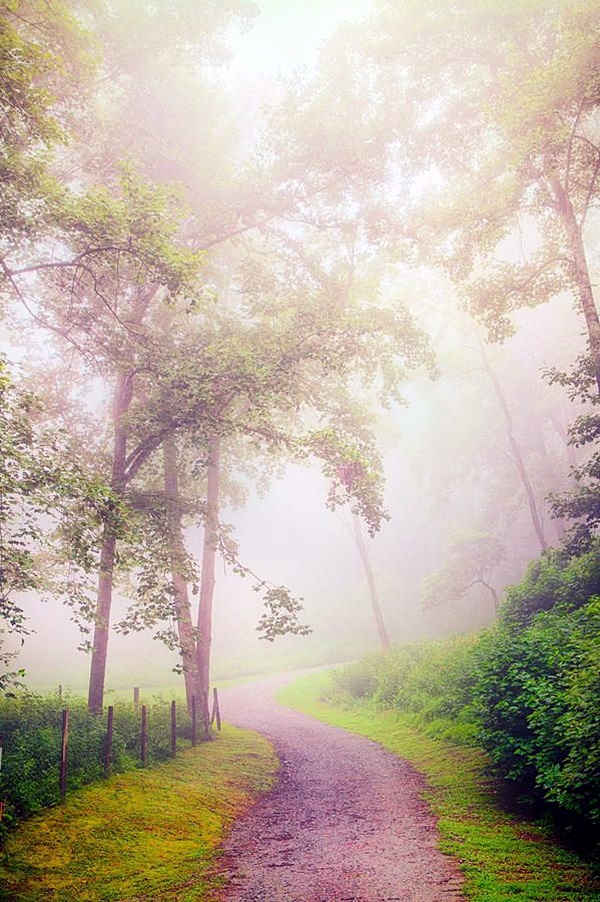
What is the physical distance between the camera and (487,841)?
6.18m

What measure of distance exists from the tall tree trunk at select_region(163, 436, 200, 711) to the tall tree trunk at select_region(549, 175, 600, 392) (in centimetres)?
1028

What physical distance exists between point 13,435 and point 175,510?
650cm

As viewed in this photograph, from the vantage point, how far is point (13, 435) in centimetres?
734

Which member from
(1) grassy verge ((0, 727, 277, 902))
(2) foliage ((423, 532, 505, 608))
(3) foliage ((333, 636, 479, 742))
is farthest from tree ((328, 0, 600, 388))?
(2) foliage ((423, 532, 505, 608))

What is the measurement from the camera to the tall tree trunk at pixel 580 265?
10731 millimetres

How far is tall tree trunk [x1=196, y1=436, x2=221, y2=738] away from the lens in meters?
14.3

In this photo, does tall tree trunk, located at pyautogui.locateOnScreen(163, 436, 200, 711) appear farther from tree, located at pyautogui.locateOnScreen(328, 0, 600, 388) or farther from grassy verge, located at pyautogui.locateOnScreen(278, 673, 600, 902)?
tree, located at pyautogui.locateOnScreen(328, 0, 600, 388)

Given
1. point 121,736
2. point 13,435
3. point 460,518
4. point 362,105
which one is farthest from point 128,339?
point 460,518

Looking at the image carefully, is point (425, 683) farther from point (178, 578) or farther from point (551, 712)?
point (551, 712)

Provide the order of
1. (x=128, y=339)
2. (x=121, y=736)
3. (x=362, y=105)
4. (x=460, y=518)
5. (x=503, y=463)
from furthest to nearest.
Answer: (x=460, y=518) → (x=503, y=463) → (x=362, y=105) → (x=128, y=339) → (x=121, y=736)

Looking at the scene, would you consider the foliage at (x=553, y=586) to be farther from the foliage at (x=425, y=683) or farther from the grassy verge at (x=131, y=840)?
the grassy verge at (x=131, y=840)

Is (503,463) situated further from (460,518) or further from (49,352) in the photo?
(49,352)

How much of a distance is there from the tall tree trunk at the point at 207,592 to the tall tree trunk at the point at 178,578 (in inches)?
16.0

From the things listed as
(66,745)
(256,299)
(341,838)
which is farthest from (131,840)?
(256,299)
